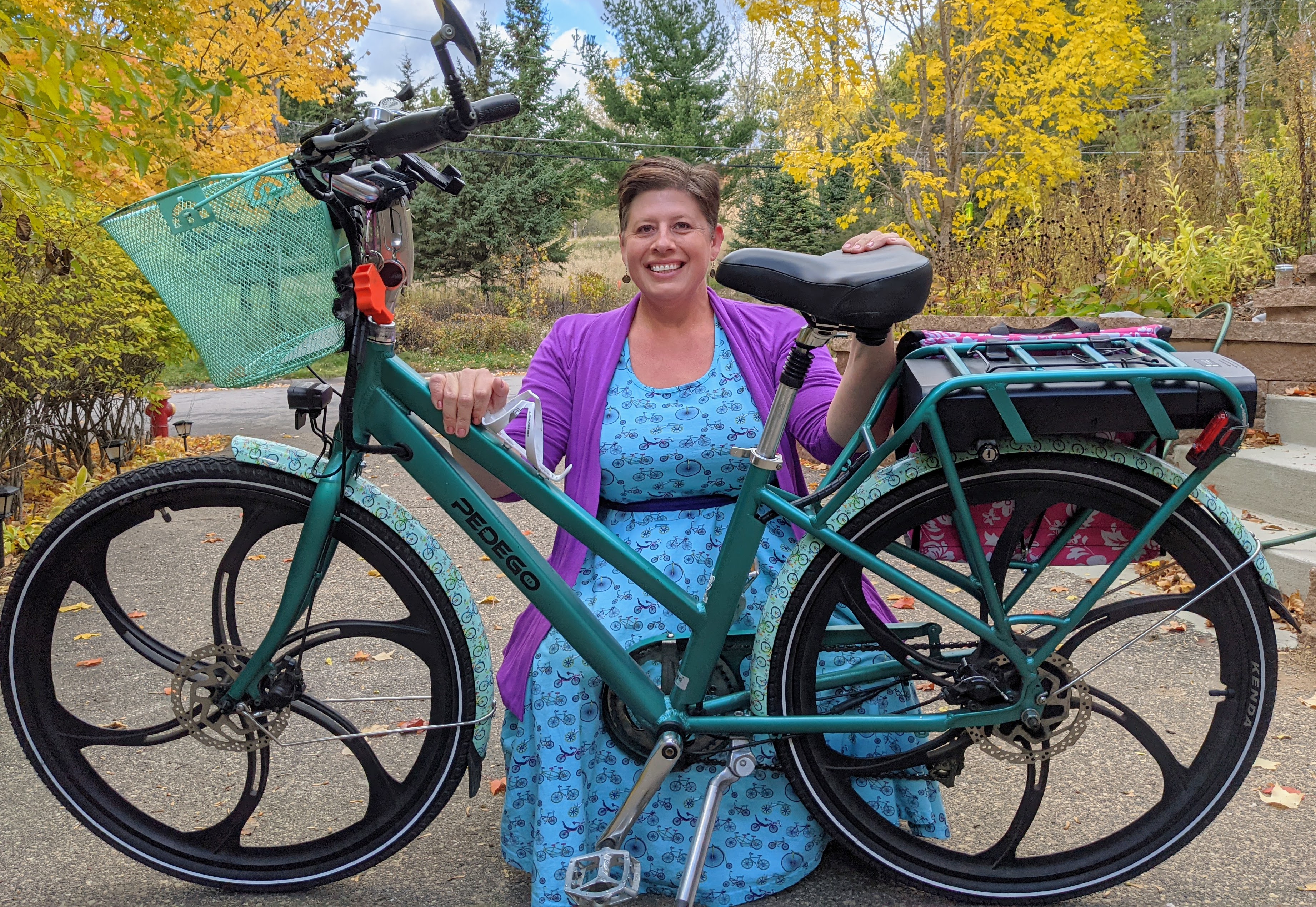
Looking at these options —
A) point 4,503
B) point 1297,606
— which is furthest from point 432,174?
point 4,503

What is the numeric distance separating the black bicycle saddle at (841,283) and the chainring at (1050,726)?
2.22ft

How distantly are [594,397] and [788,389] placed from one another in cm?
56

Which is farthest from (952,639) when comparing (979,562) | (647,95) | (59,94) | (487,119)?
(647,95)

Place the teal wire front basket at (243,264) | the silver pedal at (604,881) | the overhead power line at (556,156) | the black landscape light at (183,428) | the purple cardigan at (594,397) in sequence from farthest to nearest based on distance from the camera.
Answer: the overhead power line at (556,156), the black landscape light at (183,428), the purple cardigan at (594,397), the silver pedal at (604,881), the teal wire front basket at (243,264)

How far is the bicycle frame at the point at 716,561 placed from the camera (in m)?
1.71

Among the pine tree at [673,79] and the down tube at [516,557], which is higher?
the pine tree at [673,79]

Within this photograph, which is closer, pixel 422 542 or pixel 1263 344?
pixel 422 542

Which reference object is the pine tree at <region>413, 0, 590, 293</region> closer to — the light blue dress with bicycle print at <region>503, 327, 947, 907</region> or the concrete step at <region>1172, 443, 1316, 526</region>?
the concrete step at <region>1172, 443, 1316, 526</region>

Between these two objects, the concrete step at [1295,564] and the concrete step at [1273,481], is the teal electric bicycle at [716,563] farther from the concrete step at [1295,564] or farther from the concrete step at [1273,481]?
the concrete step at [1273,481]

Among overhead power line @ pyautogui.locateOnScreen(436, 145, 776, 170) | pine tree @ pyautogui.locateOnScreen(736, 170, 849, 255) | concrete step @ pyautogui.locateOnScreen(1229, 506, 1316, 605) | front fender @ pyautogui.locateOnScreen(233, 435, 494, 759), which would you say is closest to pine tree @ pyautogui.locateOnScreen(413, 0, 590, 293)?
overhead power line @ pyautogui.locateOnScreen(436, 145, 776, 170)

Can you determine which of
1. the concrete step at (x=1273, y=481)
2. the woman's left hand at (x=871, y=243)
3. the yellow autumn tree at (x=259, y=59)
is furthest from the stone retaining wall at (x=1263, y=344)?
the yellow autumn tree at (x=259, y=59)

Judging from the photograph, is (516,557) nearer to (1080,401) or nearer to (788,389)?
(788,389)

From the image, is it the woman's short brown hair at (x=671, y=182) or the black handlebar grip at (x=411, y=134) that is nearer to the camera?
Answer: the black handlebar grip at (x=411, y=134)

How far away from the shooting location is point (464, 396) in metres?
1.71
